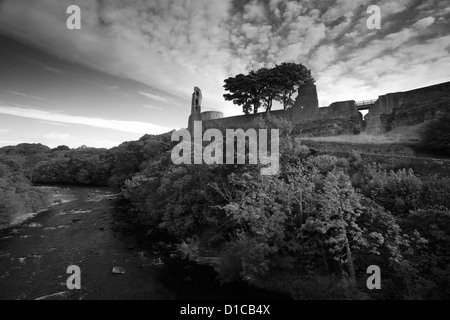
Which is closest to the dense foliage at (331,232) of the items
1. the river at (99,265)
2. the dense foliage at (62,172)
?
the river at (99,265)

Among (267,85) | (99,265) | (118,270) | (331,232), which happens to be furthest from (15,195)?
(267,85)

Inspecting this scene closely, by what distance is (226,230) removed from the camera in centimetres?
1625

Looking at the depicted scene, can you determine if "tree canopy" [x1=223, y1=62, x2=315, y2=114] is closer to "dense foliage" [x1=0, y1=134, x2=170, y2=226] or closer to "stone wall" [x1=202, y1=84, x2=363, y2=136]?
"stone wall" [x1=202, y1=84, x2=363, y2=136]

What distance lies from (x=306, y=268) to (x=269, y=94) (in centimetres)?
2843

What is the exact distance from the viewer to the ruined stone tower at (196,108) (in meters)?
42.0

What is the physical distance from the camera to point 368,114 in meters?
28.0

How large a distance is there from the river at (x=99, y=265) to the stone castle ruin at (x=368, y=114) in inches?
828

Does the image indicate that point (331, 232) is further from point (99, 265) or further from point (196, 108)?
point (196, 108)

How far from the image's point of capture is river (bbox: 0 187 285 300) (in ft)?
38.2

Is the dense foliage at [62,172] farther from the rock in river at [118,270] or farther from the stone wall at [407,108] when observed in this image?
the stone wall at [407,108]

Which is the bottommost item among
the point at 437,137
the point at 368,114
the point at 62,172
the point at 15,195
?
the point at 15,195

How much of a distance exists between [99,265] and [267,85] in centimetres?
3077

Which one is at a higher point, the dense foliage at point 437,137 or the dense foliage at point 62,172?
the dense foliage at point 437,137

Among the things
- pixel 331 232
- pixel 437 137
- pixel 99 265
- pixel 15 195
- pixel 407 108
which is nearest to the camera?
pixel 331 232
